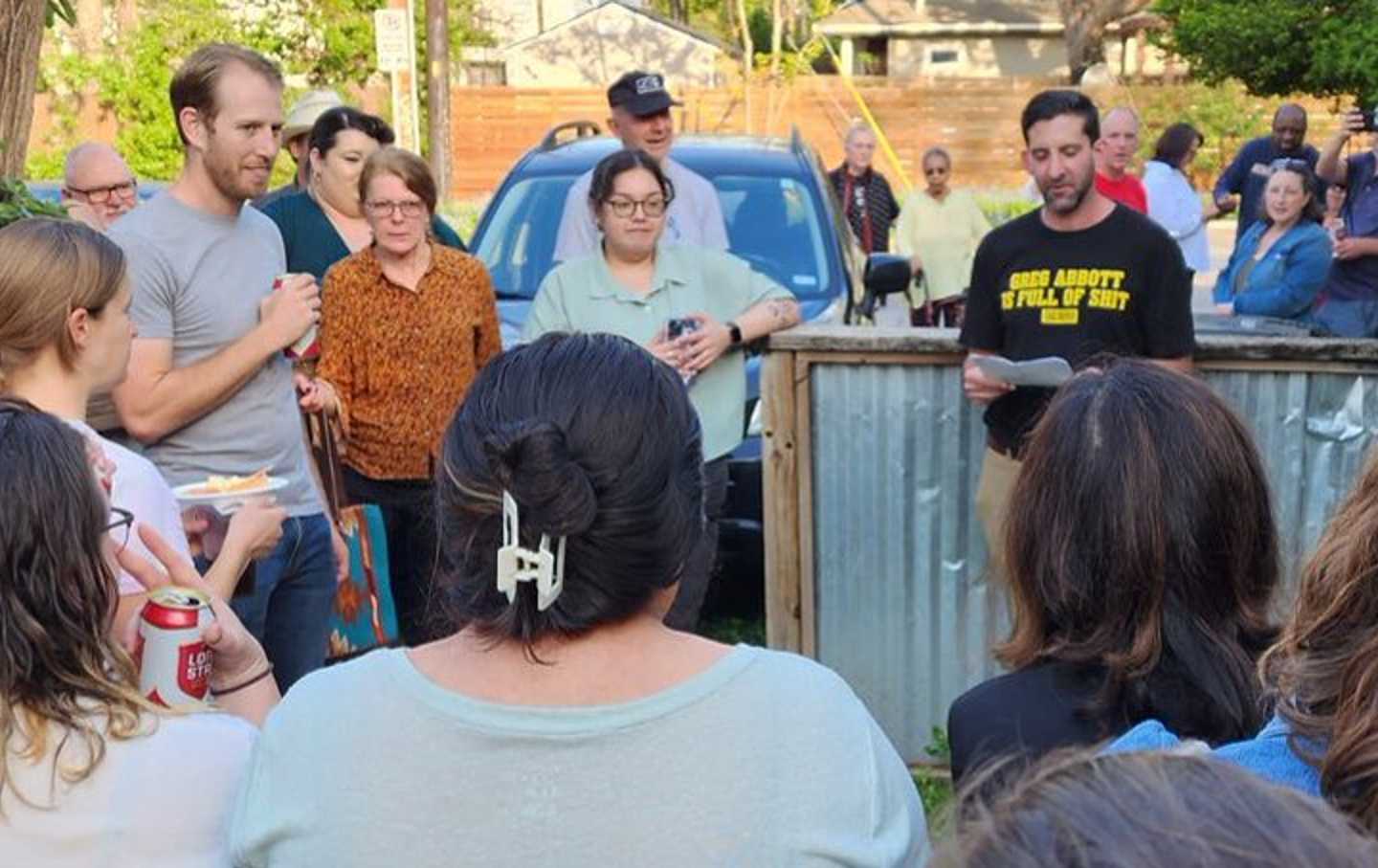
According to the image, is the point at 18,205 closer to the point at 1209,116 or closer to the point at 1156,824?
the point at 1156,824

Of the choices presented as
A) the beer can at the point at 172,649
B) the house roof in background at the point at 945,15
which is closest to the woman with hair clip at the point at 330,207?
the beer can at the point at 172,649

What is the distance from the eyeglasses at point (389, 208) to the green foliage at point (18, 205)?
100 centimetres

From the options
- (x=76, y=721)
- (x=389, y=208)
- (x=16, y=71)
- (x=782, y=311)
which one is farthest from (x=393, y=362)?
(x=76, y=721)

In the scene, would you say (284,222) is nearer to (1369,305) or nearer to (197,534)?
(197,534)

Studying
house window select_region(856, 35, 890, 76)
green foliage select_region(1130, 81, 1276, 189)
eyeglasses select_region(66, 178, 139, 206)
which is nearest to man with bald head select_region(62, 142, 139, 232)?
eyeglasses select_region(66, 178, 139, 206)

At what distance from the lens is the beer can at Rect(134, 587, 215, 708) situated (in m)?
2.70

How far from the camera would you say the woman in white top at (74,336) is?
3211 millimetres

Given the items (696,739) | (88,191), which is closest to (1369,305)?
(88,191)

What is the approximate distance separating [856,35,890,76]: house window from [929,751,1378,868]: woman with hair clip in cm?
5542

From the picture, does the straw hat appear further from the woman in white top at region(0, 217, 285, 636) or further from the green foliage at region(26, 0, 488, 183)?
the green foliage at region(26, 0, 488, 183)

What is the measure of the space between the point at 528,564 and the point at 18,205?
115 inches

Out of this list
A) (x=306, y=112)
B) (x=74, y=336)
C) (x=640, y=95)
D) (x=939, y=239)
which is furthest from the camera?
(x=939, y=239)

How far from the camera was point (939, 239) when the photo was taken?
40.8ft

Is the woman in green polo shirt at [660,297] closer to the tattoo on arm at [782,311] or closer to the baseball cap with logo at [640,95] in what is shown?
the tattoo on arm at [782,311]
